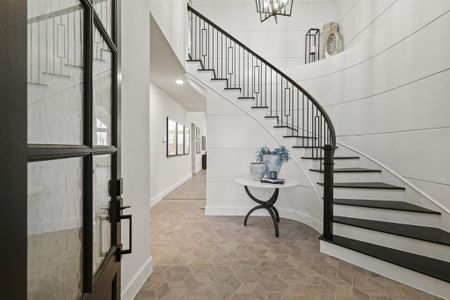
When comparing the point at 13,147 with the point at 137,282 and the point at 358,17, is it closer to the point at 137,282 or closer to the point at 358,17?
the point at 137,282

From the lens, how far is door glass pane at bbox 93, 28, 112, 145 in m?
0.95

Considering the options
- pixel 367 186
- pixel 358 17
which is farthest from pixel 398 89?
pixel 358 17

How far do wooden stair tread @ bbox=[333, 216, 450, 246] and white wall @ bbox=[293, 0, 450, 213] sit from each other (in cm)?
34

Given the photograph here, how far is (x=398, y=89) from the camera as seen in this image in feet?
11.2

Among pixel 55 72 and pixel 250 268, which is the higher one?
pixel 55 72

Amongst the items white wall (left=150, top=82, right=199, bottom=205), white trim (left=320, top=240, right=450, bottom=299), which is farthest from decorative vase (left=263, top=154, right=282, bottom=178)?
white wall (left=150, top=82, right=199, bottom=205)

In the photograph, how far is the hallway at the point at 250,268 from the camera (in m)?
2.16

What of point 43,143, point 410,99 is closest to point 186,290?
Answer: point 43,143

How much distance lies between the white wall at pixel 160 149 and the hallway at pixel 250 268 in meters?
1.67

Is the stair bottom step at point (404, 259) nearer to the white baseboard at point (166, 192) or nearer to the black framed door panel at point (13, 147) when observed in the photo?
the black framed door panel at point (13, 147)

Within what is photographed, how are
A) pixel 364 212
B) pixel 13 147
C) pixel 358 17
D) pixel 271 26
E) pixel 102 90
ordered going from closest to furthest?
pixel 13 147
pixel 102 90
pixel 364 212
pixel 358 17
pixel 271 26

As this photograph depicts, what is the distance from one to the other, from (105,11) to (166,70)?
3567mm

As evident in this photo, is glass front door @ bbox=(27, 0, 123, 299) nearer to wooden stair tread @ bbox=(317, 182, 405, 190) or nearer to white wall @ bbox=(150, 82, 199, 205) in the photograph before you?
wooden stair tread @ bbox=(317, 182, 405, 190)

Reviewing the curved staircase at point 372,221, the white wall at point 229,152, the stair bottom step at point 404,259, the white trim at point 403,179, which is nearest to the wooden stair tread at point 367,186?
the curved staircase at point 372,221
